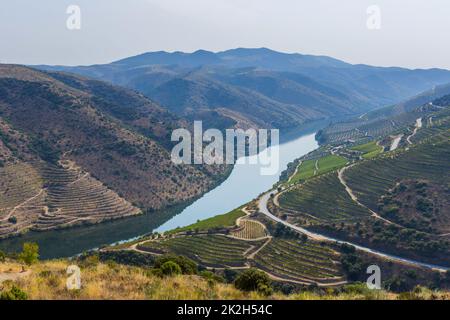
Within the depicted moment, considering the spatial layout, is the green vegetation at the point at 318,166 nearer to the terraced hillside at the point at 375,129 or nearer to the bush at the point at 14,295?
the terraced hillside at the point at 375,129

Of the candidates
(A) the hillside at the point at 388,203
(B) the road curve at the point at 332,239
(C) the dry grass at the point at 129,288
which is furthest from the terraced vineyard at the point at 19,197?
(C) the dry grass at the point at 129,288

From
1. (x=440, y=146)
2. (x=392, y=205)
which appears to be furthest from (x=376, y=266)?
(x=440, y=146)

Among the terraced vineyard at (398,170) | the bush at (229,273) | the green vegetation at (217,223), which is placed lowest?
the bush at (229,273)

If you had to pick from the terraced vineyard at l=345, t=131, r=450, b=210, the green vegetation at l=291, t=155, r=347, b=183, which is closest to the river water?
the green vegetation at l=291, t=155, r=347, b=183

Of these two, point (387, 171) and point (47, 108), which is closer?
point (387, 171)

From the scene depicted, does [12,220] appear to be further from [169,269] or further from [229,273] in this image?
[169,269]

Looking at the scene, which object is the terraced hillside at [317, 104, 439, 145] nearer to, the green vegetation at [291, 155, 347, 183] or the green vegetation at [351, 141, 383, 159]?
the green vegetation at [351, 141, 383, 159]

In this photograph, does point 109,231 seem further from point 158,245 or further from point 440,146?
point 440,146

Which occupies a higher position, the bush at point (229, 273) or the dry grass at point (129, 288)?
the dry grass at point (129, 288)
